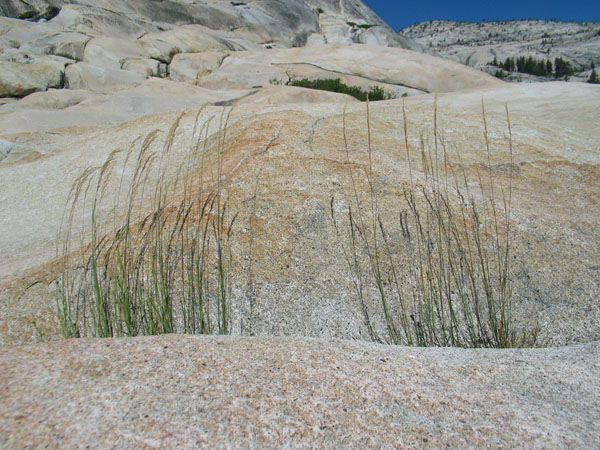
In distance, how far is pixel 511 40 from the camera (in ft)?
187

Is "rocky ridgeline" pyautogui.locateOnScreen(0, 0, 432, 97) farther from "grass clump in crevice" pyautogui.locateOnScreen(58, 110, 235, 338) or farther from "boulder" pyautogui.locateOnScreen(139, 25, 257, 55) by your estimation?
A: "grass clump in crevice" pyautogui.locateOnScreen(58, 110, 235, 338)

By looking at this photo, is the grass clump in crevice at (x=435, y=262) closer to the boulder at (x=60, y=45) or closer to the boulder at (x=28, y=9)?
the boulder at (x=60, y=45)

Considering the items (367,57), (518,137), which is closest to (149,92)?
(367,57)

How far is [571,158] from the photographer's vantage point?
2.77m

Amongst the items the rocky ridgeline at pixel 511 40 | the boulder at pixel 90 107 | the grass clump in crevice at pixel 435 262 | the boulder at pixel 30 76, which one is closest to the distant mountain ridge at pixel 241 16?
the boulder at pixel 30 76

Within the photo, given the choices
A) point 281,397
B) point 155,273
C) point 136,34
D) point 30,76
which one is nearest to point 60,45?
point 30,76

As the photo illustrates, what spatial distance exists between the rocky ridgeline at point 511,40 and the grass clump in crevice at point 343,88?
82.9 feet

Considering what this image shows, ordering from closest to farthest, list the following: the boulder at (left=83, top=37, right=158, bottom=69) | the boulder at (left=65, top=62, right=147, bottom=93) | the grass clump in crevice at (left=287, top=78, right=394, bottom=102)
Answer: the grass clump in crevice at (left=287, top=78, right=394, bottom=102) → the boulder at (left=65, top=62, right=147, bottom=93) → the boulder at (left=83, top=37, right=158, bottom=69)

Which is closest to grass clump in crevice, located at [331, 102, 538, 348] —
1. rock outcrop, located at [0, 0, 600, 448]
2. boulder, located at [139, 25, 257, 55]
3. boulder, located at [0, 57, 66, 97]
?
rock outcrop, located at [0, 0, 600, 448]

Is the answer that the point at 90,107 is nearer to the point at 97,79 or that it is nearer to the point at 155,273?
the point at 97,79

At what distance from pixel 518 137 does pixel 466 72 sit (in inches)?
356

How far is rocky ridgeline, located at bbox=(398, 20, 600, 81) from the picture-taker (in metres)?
34.6

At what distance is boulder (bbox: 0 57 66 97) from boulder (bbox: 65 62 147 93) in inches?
10.4

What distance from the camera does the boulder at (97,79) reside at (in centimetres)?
1084
